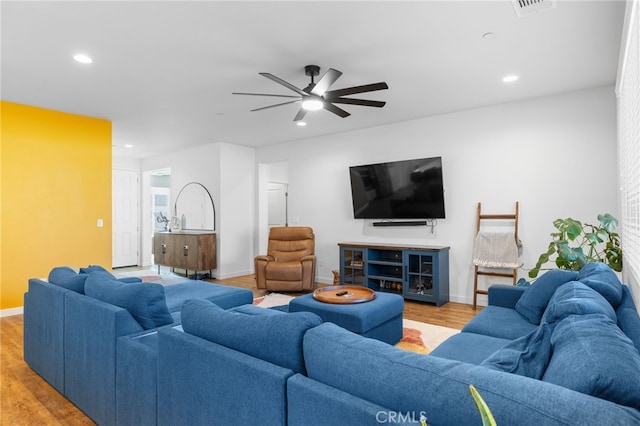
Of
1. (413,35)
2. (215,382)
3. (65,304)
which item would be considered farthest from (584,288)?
(65,304)

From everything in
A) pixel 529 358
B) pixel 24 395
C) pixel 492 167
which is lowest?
pixel 24 395

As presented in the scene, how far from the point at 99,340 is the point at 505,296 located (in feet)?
9.69

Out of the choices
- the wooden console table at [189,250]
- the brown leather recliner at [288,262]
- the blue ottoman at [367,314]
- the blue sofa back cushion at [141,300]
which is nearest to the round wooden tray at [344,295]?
→ the blue ottoman at [367,314]

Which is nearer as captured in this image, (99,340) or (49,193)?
(99,340)

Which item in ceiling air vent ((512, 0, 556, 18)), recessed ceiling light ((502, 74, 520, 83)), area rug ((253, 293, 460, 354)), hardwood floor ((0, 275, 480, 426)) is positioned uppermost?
ceiling air vent ((512, 0, 556, 18))

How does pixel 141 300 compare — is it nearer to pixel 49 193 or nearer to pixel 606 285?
pixel 606 285

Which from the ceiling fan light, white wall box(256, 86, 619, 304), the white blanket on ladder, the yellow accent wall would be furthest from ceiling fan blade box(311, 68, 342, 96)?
the yellow accent wall

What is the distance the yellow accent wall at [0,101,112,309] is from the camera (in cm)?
432

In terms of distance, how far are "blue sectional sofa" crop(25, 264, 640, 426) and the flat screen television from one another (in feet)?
10.3

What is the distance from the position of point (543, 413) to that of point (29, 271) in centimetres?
563

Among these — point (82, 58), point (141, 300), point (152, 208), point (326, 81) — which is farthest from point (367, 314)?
point (152, 208)

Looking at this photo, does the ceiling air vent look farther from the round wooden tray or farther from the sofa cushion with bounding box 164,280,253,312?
the sofa cushion with bounding box 164,280,253,312

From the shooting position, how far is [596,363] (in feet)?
2.85

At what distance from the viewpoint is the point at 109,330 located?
6.13 ft
